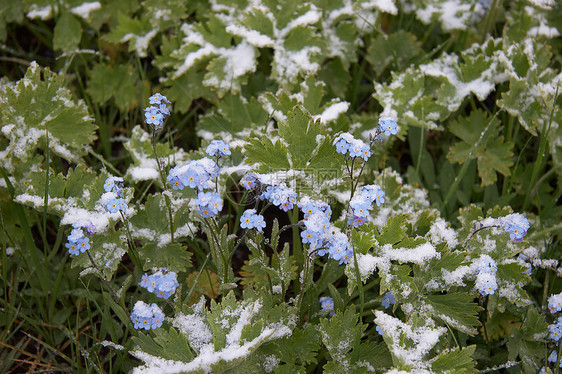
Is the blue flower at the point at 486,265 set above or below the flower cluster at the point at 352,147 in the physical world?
below

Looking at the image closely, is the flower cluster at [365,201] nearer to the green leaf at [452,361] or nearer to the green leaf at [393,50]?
the green leaf at [452,361]

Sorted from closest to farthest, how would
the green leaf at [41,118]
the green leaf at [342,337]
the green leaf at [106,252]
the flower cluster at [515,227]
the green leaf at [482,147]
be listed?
the green leaf at [342,337] → the flower cluster at [515,227] → the green leaf at [106,252] → the green leaf at [41,118] → the green leaf at [482,147]

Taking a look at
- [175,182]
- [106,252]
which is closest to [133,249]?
[106,252]

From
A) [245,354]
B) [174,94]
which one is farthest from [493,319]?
[174,94]

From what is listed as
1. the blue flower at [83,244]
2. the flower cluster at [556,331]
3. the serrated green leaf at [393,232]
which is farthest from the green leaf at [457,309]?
the blue flower at [83,244]

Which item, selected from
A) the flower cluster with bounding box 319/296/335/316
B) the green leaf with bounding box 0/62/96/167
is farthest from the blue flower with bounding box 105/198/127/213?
the flower cluster with bounding box 319/296/335/316

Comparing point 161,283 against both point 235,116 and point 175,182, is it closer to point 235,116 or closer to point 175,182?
point 175,182
